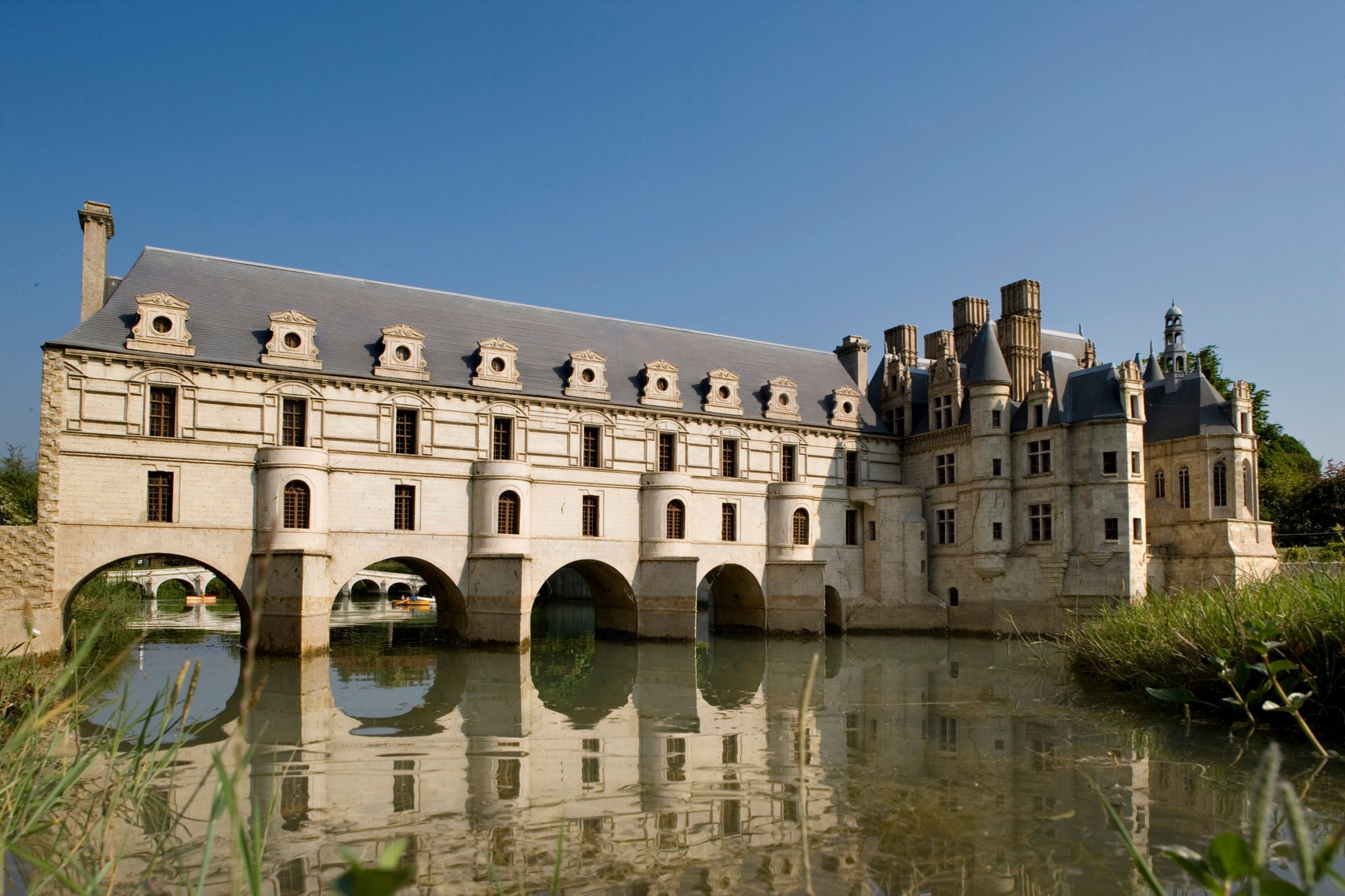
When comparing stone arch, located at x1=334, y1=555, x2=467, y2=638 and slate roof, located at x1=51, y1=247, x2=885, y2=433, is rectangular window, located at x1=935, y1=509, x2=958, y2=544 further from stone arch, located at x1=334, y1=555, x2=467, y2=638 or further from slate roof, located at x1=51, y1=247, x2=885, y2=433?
stone arch, located at x1=334, y1=555, x2=467, y2=638

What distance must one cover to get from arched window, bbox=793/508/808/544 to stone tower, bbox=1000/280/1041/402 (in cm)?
833

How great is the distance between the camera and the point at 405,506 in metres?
26.2

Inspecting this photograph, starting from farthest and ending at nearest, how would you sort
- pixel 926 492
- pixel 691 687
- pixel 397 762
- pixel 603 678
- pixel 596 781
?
1. pixel 926 492
2. pixel 603 678
3. pixel 691 687
4. pixel 397 762
5. pixel 596 781

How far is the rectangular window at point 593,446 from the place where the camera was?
29250mm

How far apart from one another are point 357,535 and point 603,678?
849cm

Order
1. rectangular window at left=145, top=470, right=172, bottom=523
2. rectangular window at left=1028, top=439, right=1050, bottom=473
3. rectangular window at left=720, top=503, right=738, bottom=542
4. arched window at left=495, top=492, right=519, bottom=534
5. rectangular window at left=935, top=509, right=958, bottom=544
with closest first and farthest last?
rectangular window at left=145, top=470, right=172, bottom=523
arched window at left=495, top=492, right=519, bottom=534
rectangular window at left=1028, top=439, right=1050, bottom=473
rectangular window at left=720, top=503, right=738, bottom=542
rectangular window at left=935, top=509, right=958, bottom=544

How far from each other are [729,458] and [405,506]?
434 inches

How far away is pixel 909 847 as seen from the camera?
7941 mm

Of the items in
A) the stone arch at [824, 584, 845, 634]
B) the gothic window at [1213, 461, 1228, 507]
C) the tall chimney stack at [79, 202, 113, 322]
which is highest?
the tall chimney stack at [79, 202, 113, 322]

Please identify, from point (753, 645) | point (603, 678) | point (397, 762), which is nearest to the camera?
point (397, 762)

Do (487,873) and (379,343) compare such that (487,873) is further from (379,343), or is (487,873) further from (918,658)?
(379,343)

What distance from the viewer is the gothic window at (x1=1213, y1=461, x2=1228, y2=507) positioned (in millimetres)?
30688

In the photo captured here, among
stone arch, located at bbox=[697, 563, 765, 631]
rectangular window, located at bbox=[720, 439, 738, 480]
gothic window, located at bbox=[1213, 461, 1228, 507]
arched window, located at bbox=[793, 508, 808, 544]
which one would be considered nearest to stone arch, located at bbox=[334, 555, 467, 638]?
stone arch, located at bbox=[697, 563, 765, 631]

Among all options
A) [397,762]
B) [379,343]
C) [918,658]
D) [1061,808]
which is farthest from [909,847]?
[379,343]
